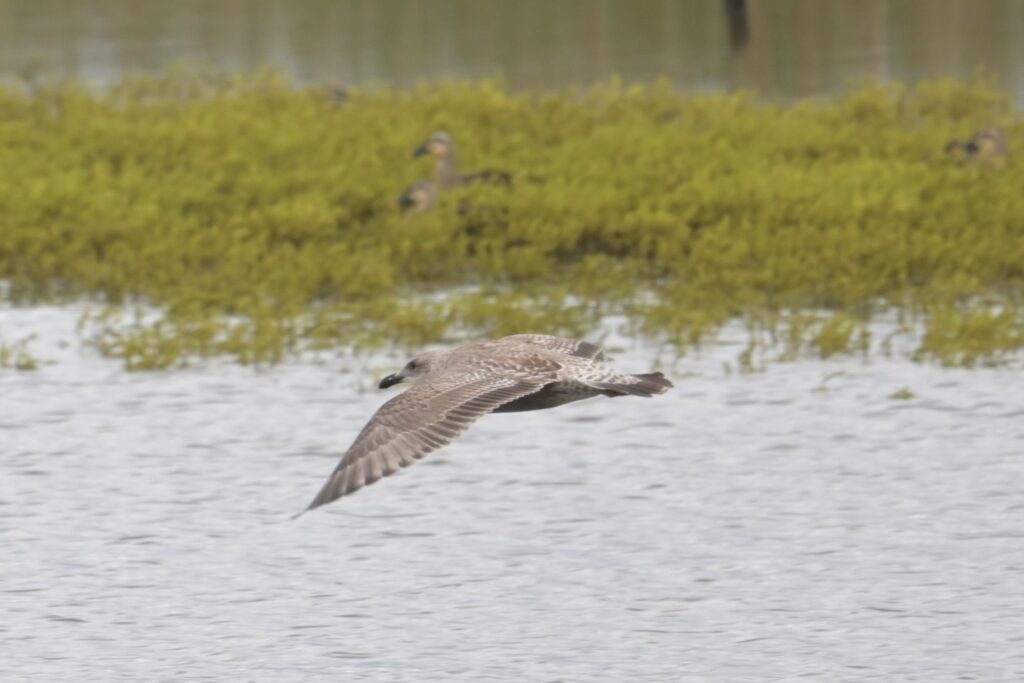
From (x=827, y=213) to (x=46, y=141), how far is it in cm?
594

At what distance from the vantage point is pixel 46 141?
15.8 meters

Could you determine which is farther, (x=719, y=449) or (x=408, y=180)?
(x=408, y=180)

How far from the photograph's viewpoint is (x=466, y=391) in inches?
288

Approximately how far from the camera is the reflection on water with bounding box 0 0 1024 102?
24062 mm

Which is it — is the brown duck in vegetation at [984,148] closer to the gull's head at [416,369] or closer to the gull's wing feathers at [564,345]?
the gull's wing feathers at [564,345]

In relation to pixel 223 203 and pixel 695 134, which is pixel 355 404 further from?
pixel 695 134

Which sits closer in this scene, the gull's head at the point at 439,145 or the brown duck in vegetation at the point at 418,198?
the brown duck in vegetation at the point at 418,198

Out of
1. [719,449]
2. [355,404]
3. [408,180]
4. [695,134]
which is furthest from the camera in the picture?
[695,134]

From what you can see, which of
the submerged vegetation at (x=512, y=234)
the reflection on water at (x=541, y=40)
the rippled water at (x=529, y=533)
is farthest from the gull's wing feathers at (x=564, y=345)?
the reflection on water at (x=541, y=40)

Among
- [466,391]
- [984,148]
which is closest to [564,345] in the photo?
[466,391]

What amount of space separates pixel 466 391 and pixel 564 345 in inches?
31.2

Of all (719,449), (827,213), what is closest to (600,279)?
(827,213)

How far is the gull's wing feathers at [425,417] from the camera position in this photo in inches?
261

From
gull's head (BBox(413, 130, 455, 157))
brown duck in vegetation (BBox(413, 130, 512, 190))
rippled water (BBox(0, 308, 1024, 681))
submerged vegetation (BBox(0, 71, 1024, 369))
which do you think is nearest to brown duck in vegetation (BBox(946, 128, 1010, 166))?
submerged vegetation (BBox(0, 71, 1024, 369))
